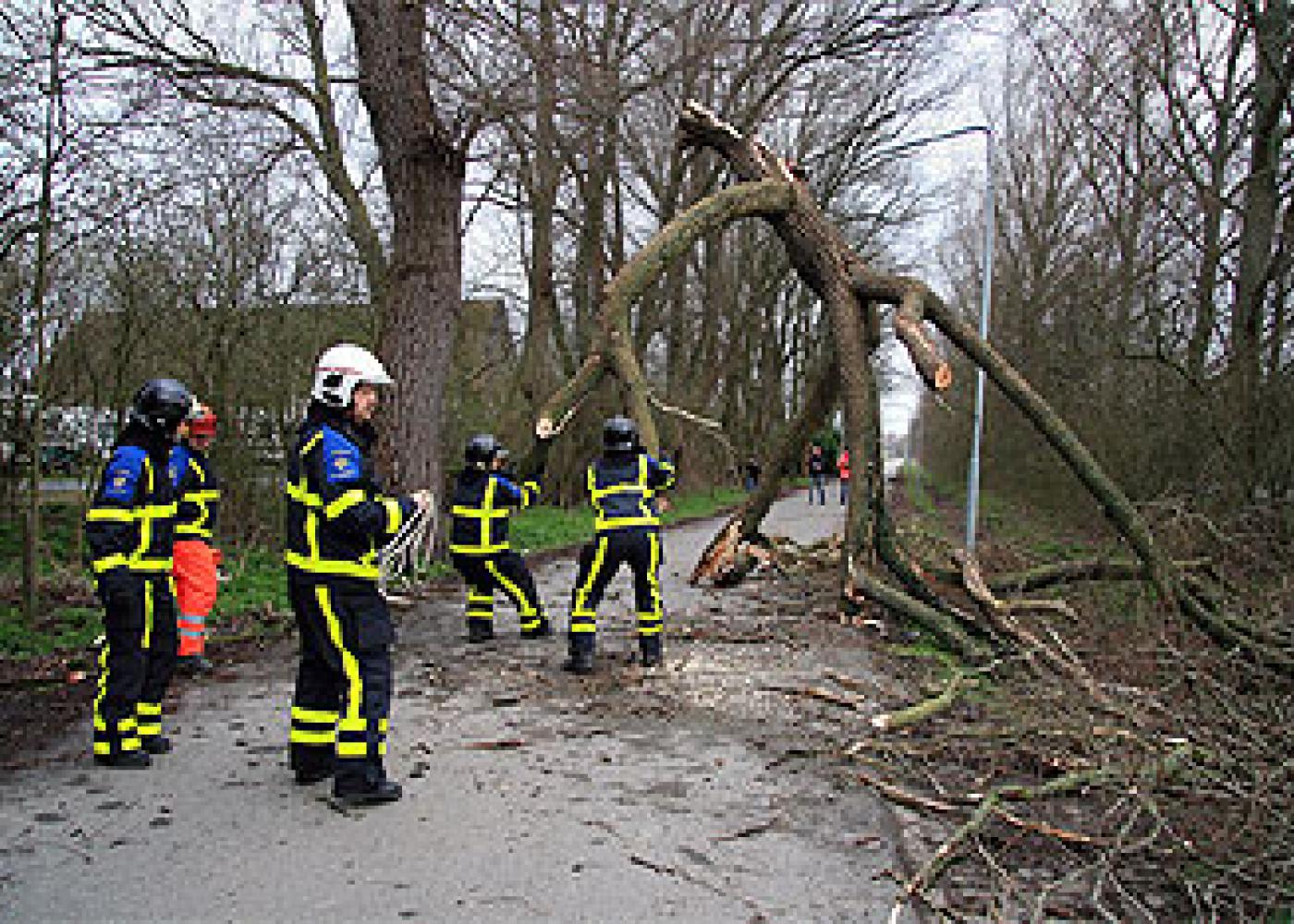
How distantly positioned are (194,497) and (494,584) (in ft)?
8.17

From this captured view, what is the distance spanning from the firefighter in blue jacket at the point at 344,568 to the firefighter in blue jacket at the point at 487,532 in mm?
3294

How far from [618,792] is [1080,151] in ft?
56.1

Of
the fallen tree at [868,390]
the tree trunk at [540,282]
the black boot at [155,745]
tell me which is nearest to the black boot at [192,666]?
the black boot at [155,745]

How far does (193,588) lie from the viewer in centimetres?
704

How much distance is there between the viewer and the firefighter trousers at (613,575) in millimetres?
7148

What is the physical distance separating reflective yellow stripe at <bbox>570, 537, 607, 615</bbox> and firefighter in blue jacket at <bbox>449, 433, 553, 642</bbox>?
1.08 metres

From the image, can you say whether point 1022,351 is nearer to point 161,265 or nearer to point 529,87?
point 529,87

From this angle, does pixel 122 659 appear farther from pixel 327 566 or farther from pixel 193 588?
pixel 193 588

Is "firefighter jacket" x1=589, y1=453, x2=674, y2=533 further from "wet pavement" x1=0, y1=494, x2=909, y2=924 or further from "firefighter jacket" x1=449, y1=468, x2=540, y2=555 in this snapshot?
"wet pavement" x1=0, y1=494, x2=909, y2=924

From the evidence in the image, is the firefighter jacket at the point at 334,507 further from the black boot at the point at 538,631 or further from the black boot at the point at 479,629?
the black boot at the point at 538,631

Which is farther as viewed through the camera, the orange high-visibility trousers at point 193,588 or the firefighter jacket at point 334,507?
the orange high-visibility trousers at point 193,588

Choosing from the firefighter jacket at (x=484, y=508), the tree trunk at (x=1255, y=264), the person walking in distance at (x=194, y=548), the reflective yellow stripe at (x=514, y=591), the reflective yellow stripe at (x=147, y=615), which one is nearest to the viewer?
the reflective yellow stripe at (x=147, y=615)

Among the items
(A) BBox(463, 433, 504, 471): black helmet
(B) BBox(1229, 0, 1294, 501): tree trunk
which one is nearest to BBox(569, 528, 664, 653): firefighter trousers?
(A) BBox(463, 433, 504, 471): black helmet

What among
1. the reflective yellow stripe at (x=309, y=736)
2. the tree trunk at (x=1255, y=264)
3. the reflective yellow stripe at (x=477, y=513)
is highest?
the tree trunk at (x=1255, y=264)
